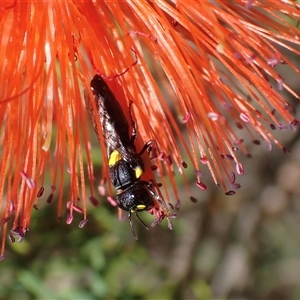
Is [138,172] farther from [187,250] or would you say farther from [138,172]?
[187,250]

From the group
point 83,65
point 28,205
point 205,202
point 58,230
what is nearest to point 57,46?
point 83,65

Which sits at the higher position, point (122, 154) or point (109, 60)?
point (109, 60)

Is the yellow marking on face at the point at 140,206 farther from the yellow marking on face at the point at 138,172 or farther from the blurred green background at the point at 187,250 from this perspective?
the blurred green background at the point at 187,250

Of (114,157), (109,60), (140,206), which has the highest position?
(109,60)

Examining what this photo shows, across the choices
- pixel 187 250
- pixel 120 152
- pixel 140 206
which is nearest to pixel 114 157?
pixel 120 152

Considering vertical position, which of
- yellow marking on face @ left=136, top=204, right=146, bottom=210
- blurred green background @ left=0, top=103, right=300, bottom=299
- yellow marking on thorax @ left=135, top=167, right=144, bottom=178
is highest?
yellow marking on thorax @ left=135, top=167, right=144, bottom=178

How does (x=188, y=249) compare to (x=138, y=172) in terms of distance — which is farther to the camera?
(x=188, y=249)

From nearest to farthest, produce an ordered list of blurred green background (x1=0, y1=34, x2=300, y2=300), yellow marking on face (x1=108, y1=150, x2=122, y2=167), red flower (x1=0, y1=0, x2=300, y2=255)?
red flower (x1=0, y1=0, x2=300, y2=255) → yellow marking on face (x1=108, y1=150, x2=122, y2=167) → blurred green background (x1=0, y1=34, x2=300, y2=300)

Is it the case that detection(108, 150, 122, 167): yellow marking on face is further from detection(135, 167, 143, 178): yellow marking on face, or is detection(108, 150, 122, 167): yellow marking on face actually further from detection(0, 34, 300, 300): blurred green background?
detection(0, 34, 300, 300): blurred green background

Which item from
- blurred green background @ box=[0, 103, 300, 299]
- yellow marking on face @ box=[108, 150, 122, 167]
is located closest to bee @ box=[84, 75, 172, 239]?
yellow marking on face @ box=[108, 150, 122, 167]

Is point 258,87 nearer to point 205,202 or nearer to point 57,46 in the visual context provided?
point 57,46
